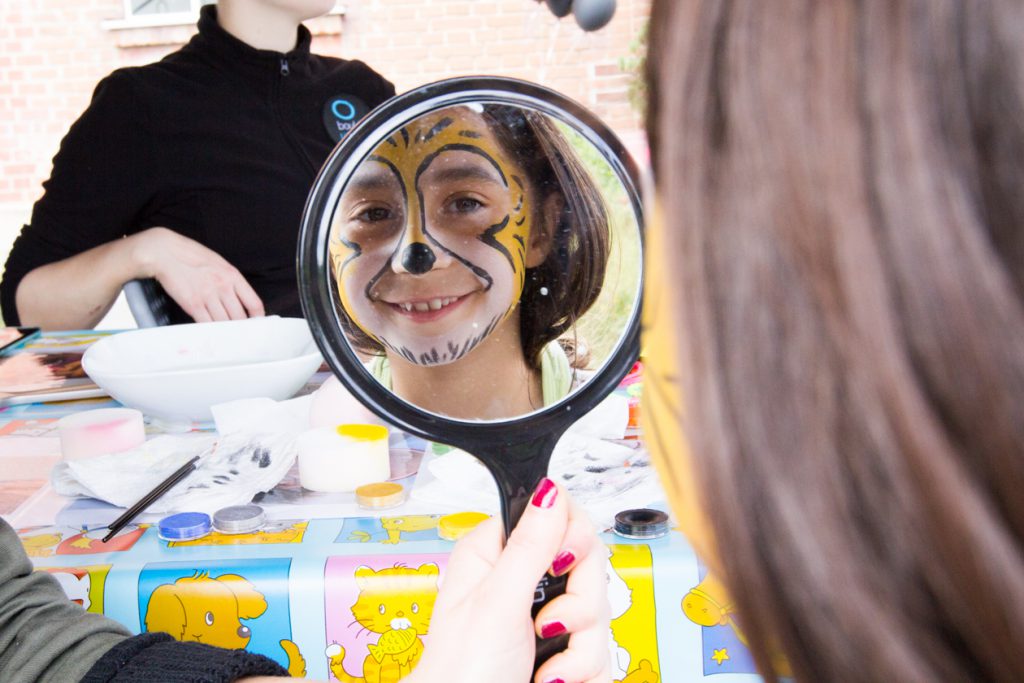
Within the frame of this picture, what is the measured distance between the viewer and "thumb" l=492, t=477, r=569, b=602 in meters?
0.49

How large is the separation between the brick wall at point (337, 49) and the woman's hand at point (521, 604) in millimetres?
4635

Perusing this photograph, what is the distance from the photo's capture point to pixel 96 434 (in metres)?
Answer: 0.84

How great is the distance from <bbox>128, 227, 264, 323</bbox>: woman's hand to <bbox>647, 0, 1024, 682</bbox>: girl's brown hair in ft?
4.14

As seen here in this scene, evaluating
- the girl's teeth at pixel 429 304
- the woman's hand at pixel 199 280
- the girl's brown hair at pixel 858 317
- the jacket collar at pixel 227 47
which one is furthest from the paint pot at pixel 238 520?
the jacket collar at pixel 227 47

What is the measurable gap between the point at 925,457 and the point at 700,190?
0.10m

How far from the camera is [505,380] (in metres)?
0.56

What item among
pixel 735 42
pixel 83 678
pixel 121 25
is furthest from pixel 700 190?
pixel 121 25

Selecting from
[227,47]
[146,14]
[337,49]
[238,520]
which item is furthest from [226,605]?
[146,14]

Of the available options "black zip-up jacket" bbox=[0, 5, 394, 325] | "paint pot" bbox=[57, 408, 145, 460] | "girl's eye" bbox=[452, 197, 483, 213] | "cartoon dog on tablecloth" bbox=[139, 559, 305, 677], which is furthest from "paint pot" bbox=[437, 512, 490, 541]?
"black zip-up jacket" bbox=[0, 5, 394, 325]

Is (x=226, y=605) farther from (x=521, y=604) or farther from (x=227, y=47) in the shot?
(x=227, y=47)

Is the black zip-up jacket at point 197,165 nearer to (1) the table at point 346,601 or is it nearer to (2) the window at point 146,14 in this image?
(1) the table at point 346,601

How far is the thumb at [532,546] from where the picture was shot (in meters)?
0.49

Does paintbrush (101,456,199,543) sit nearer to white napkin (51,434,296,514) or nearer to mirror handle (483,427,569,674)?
white napkin (51,434,296,514)

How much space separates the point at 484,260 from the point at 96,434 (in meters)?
0.46
